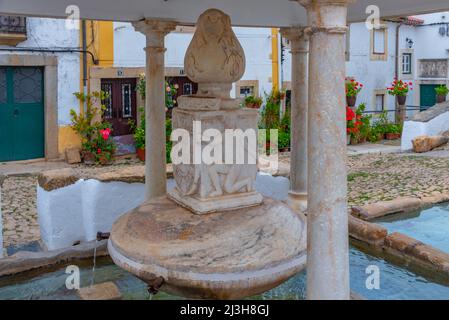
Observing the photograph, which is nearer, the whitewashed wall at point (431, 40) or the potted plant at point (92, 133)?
the potted plant at point (92, 133)

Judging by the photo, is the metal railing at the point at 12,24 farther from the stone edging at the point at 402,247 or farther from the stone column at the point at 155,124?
the stone edging at the point at 402,247

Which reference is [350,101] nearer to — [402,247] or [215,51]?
[402,247]

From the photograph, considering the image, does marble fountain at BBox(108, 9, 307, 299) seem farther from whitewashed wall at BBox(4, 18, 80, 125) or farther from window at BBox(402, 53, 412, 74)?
window at BBox(402, 53, 412, 74)

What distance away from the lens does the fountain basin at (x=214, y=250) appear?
3.51m

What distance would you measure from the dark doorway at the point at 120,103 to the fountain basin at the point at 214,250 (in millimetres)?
9694

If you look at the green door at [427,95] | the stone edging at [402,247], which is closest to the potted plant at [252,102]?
the stone edging at [402,247]

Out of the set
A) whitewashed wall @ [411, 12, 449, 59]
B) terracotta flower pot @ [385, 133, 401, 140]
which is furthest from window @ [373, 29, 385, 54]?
terracotta flower pot @ [385, 133, 401, 140]

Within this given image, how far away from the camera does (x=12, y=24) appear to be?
11688 millimetres

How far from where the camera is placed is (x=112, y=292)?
15.0ft

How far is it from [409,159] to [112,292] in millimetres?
9449

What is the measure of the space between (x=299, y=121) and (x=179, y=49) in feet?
25.8

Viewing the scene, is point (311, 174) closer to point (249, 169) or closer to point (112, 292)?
A: point (249, 169)

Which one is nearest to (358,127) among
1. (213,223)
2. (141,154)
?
(141,154)
